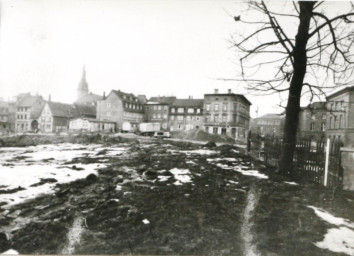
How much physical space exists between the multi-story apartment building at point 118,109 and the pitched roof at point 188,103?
924 cm

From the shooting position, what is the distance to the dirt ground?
9.87 ft

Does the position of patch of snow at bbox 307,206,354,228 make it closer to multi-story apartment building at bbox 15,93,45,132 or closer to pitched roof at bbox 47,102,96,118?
multi-story apartment building at bbox 15,93,45,132

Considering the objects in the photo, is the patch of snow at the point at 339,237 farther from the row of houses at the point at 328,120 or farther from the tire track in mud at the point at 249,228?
the row of houses at the point at 328,120

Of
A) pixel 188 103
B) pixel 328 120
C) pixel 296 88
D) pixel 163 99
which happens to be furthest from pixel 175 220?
pixel 163 99

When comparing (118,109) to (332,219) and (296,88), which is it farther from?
(332,219)

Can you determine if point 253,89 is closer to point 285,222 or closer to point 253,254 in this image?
point 285,222

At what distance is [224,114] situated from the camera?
4181cm

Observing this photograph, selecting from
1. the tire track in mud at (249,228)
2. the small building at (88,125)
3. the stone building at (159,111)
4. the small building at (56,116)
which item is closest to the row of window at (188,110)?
the stone building at (159,111)

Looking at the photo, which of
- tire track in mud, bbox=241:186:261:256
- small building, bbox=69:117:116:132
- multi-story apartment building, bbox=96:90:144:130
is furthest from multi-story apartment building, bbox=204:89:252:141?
tire track in mud, bbox=241:186:261:256

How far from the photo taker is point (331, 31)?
4.79m

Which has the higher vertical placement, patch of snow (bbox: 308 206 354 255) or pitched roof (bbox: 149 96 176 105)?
pitched roof (bbox: 149 96 176 105)

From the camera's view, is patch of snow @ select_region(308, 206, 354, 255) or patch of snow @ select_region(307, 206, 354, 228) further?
patch of snow @ select_region(307, 206, 354, 228)

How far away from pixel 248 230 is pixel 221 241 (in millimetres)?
474

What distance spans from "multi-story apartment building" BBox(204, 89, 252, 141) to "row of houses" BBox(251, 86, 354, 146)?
156 inches
